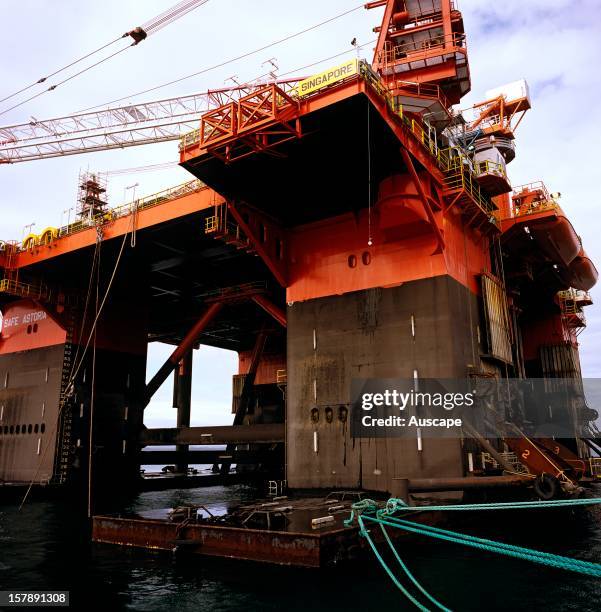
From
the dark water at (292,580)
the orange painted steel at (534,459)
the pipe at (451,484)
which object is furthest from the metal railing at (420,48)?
the dark water at (292,580)

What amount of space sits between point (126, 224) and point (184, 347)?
8566 millimetres

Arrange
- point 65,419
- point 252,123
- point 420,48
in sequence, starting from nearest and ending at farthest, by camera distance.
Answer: point 252,123 < point 420,48 < point 65,419

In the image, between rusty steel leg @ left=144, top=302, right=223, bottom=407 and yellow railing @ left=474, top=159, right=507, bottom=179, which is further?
rusty steel leg @ left=144, top=302, right=223, bottom=407

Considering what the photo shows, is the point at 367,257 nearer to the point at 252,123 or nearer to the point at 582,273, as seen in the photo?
the point at 252,123

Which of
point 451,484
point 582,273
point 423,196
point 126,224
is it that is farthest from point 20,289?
point 582,273

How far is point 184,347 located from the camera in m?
32.5

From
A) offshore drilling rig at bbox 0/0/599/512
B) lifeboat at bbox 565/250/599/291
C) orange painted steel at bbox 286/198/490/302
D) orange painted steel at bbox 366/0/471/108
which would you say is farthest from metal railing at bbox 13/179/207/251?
lifeboat at bbox 565/250/599/291

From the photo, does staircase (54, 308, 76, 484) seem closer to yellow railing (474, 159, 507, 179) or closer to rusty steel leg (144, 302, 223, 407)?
rusty steel leg (144, 302, 223, 407)

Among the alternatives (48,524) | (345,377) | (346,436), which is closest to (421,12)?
(345,377)

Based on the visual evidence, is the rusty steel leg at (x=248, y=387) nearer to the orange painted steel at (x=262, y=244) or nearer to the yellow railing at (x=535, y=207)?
the orange painted steel at (x=262, y=244)

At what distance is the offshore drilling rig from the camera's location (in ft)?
65.2

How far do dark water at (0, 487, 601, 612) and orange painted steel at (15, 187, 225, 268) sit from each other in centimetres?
1433

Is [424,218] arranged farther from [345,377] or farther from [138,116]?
Answer: [138,116]

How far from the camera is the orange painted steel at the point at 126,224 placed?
2462 centimetres
